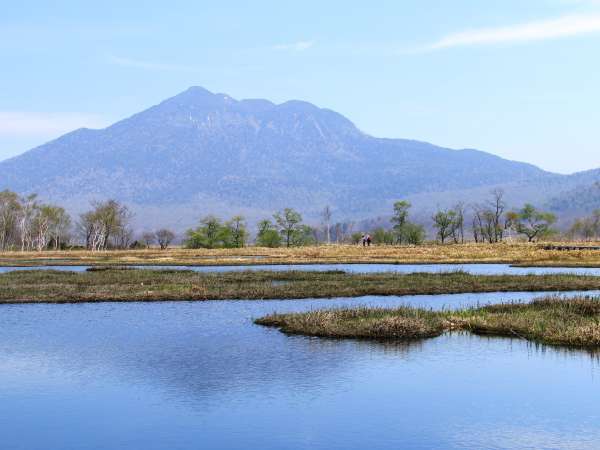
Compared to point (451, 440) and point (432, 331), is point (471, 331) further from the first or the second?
point (451, 440)

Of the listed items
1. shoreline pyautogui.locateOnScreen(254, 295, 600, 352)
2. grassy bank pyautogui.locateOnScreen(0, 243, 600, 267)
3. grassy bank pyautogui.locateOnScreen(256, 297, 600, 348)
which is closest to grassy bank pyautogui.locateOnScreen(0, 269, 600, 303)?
shoreline pyautogui.locateOnScreen(254, 295, 600, 352)

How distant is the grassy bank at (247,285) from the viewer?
50375mm

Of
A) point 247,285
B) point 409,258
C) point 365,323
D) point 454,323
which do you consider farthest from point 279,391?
point 409,258

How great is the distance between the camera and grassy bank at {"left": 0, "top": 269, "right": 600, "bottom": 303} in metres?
50.4

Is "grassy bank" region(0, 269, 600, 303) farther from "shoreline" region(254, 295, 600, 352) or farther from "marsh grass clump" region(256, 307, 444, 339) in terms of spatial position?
"marsh grass clump" region(256, 307, 444, 339)

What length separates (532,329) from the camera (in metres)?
33.5

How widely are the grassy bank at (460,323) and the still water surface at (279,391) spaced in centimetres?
120

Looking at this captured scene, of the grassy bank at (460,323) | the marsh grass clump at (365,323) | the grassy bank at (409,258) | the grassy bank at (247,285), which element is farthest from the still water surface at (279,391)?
the grassy bank at (409,258)

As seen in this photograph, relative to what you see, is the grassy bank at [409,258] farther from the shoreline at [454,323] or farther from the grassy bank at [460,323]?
the shoreline at [454,323]

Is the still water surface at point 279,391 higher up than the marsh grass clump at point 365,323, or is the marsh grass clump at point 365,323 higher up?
the marsh grass clump at point 365,323

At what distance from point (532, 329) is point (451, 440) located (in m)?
15.8

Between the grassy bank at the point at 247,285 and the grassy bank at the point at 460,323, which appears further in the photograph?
the grassy bank at the point at 247,285

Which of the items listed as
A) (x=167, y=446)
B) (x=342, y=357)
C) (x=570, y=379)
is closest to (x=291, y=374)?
(x=342, y=357)

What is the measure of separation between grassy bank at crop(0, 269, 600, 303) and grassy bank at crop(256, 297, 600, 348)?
1358 cm
